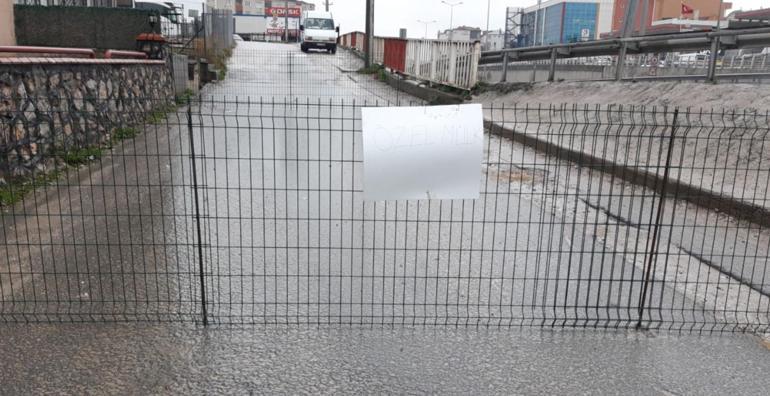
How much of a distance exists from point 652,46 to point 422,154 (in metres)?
11.1

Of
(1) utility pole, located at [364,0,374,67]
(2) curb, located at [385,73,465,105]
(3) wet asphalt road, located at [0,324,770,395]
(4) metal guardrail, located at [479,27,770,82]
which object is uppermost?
(1) utility pole, located at [364,0,374,67]

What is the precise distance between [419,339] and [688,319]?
2060 millimetres

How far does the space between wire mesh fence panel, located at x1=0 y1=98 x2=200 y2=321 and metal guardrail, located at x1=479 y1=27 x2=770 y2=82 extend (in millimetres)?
9276

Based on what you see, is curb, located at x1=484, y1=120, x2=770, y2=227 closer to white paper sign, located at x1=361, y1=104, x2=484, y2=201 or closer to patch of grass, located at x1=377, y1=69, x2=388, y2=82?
white paper sign, located at x1=361, y1=104, x2=484, y2=201

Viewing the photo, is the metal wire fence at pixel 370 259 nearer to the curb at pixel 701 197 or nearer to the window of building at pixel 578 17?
the curb at pixel 701 197

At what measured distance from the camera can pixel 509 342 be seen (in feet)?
14.0

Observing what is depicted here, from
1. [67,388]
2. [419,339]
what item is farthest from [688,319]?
[67,388]

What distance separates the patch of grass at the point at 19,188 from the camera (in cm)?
692

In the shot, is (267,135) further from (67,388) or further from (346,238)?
(67,388)

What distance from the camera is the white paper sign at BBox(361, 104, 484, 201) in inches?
160

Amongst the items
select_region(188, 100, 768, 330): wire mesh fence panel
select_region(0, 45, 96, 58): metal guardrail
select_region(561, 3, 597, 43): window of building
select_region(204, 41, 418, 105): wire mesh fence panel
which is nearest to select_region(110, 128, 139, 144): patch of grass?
select_region(0, 45, 96, 58): metal guardrail

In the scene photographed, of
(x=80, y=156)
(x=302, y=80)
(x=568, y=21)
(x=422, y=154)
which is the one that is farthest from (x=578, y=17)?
(x=422, y=154)

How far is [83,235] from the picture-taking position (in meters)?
6.16

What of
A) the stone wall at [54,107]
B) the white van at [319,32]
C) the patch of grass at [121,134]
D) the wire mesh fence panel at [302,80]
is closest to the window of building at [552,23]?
the white van at [319,32]
